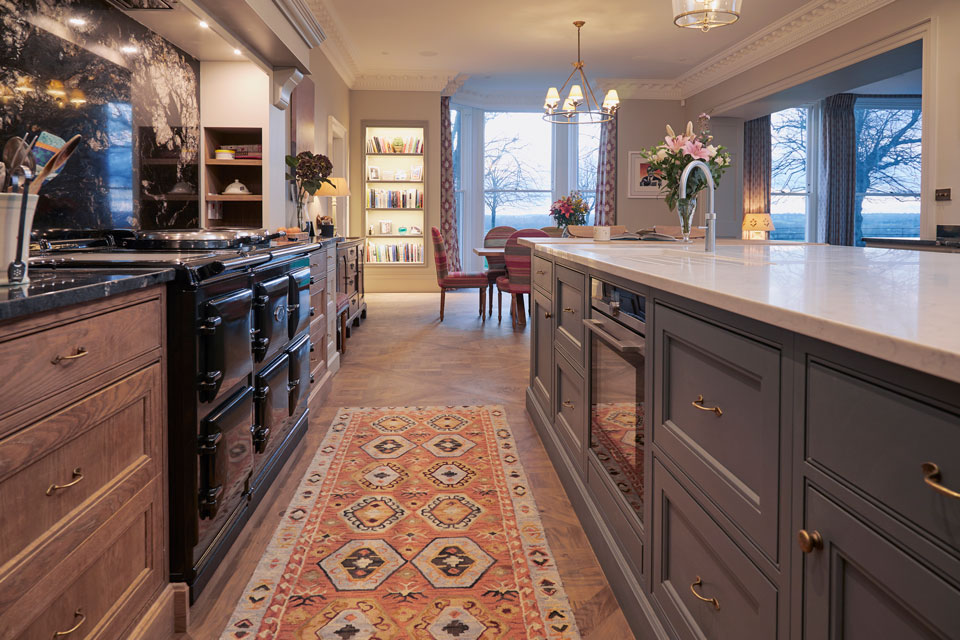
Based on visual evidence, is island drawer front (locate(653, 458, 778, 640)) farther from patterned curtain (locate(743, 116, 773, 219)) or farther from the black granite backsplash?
patterned curtain (locate(743, 116, 773, 219))

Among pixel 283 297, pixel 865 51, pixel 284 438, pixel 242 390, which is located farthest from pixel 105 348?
pixel 865 51

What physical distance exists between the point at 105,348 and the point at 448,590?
3.55ft

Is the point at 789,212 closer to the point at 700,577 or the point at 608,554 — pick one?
the point at 608,554

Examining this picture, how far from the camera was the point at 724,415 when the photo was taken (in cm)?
116

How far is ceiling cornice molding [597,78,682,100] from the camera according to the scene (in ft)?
30.8

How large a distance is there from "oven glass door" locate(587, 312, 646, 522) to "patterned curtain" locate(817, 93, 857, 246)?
28.9 feet

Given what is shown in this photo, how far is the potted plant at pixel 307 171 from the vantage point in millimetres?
5156

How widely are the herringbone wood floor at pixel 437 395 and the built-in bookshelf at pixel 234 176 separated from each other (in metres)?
1.21

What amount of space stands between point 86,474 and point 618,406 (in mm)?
1249

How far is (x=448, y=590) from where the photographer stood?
1.85 m

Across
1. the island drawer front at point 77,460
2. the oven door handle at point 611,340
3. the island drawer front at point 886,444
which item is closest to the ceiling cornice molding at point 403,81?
the oven door handle at point 611,340

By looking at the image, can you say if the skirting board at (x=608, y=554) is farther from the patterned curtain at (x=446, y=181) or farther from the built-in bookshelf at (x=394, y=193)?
the patterned curtain at (x=446, y=181)

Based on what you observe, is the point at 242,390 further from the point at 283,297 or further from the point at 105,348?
the point at 105,348

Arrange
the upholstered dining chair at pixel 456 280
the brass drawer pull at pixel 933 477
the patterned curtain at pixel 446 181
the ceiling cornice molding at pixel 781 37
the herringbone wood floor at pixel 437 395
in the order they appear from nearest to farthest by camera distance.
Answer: the brass drawer pull at pixel 933 477
the herringbone wood floor at pixel 437 395
the ceiling cornice molding at pixel 781 37
the upholstered dining chair at pixel 456 280
the patterned curtain at pixel 446 181
